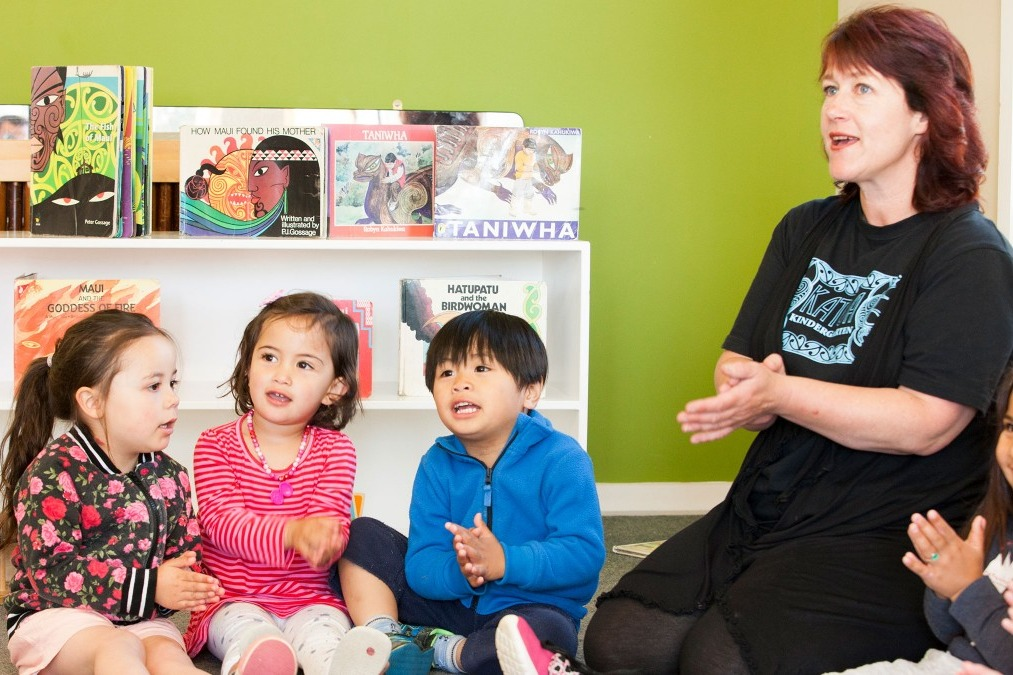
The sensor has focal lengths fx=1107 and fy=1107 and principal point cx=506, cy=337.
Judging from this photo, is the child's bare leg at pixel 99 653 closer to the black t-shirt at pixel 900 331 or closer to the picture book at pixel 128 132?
the black t-shirt at pixel 900 331

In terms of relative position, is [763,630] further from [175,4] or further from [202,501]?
[175,4]

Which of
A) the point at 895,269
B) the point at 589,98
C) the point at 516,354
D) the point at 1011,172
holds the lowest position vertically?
the point at 516,354

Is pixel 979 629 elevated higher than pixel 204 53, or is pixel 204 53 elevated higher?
pixel 204 53

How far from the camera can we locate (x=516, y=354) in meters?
1.78

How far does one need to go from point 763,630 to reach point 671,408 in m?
1.66

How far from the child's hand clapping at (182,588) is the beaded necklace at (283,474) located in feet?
0.78

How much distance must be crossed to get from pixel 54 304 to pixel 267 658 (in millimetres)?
1245

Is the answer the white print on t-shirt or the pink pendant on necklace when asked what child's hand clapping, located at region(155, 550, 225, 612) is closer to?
the pink pendant on necklace

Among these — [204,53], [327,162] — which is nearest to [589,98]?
[327,162]

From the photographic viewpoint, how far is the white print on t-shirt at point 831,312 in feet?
5.09

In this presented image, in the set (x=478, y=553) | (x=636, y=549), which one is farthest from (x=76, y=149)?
(x=636, y=549)

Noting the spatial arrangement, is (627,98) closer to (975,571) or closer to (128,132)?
(128,132)

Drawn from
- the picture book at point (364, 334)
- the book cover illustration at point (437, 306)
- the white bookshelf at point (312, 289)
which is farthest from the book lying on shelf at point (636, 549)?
the picture book at point (364, 334)

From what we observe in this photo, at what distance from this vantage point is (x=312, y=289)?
9.14 feet
